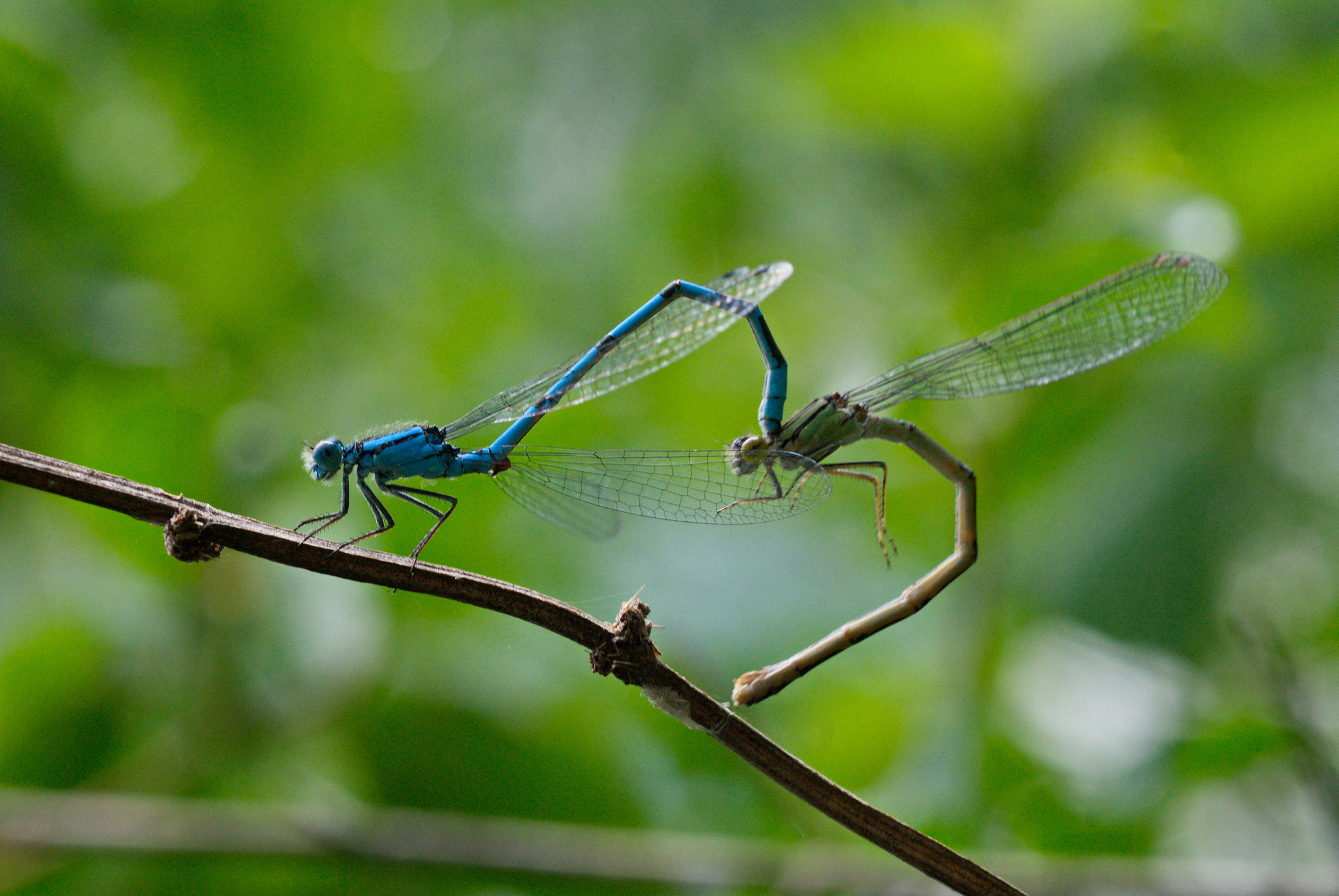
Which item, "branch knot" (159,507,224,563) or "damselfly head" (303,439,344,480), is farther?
"damselfly head" (303,439,344,480)

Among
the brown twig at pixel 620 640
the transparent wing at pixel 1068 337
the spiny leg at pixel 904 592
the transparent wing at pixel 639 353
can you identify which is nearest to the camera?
the brown twig at pixel 620 640

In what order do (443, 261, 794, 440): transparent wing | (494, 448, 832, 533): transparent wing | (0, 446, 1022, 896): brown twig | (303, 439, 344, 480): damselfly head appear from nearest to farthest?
1. (0, 446, 1022, 896): brown twig
2. (494, 448, 832, 533): transparent wing
3. (303, 439, 344, 480): damselfly head
4. (443, 261, 794, 440): transparent wing

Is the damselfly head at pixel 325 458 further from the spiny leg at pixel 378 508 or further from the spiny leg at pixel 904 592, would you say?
the spiny leg at pixel 904 592

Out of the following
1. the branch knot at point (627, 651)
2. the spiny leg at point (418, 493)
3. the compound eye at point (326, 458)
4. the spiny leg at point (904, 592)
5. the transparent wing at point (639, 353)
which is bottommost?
the branch knot at point (627, 651)

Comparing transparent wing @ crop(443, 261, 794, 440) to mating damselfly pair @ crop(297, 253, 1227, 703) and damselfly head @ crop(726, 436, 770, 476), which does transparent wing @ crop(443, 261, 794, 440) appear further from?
damselfly head @ crop(726, 436, 770, 476)

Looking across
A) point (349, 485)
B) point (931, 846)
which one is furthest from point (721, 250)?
point (931, 846)

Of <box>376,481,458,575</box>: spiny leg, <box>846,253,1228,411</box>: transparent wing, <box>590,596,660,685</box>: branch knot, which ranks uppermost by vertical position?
<box>846,253,1228,411</box>: transparent wing

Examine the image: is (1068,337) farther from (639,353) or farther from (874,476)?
(639,353)

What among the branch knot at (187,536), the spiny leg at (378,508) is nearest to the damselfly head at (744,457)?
the spiny leg at (378,508)

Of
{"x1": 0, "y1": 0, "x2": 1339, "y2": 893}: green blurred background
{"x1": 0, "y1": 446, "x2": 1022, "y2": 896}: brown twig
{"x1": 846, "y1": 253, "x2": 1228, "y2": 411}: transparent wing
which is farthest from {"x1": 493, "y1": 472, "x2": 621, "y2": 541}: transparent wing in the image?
{"x1": 0, "y1": 446, "x2": 1022, "y2": 896}: brown twig
